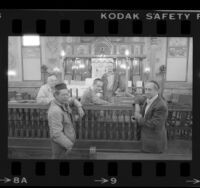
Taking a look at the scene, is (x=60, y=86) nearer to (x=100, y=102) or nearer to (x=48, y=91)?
(x=48, y=91)

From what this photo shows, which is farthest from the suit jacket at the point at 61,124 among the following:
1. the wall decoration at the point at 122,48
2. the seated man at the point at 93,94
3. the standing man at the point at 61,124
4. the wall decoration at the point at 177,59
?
the wall decoration at the point at 177,59

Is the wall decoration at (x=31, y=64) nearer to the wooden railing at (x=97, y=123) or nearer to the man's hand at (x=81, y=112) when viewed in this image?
the wooden railing at (x=97, y=123)

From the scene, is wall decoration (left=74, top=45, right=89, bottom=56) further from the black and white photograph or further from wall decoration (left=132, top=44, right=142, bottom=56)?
wall decoration (left=132, top=44, right=142, bottom=56)

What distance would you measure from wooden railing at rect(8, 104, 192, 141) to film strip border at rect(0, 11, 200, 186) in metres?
0.31

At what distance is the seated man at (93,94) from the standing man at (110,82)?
0.06 m

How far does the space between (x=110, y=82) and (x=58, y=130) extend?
0.77 meters

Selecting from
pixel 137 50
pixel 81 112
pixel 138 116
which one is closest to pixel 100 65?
pixel 137 50

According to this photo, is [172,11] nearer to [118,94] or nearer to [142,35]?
[142,35]

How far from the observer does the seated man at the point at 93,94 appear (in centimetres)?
488

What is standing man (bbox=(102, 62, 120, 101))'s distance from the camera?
4910 mm

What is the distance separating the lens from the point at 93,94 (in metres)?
4.91

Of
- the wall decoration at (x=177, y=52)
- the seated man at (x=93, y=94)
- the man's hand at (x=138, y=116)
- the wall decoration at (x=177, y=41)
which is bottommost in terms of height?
the man's hand at (x=138, y=116)

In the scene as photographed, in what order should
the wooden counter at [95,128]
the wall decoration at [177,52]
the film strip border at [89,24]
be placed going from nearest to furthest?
1. the film strip border at [89,24]
2. the wall decoration at [177,52]
3. the wooden counter at [95,128]

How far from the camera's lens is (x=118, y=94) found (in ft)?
16.2
